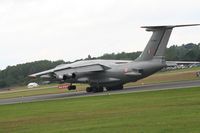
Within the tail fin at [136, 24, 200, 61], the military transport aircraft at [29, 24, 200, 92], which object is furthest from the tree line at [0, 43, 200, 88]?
the tail fin at [136, 24, 200, 61]

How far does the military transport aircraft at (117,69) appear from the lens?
5631 cm

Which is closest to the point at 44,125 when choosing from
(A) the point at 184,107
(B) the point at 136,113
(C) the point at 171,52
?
(B) the point at 136,113

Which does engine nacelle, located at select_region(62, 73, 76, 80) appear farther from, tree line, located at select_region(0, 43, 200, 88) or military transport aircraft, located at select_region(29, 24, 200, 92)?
tree line, located at select_region(0, 43, 200, 88)

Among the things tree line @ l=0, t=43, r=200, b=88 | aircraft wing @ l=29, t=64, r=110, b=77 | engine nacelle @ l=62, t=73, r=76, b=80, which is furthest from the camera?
tree line @ l=0, t=43, r=200, b=88

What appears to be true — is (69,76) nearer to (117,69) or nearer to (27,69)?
(117,69)

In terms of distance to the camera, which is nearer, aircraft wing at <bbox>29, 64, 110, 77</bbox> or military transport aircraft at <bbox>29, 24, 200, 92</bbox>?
military transport aircraft at <bbox>29, 24, 200, 92</bbox>

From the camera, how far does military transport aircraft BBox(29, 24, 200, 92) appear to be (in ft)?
185

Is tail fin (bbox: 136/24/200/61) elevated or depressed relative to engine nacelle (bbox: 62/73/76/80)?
elevated

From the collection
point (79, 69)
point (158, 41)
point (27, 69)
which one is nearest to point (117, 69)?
point (79, 69)

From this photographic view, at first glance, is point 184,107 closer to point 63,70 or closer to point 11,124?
point 11,124

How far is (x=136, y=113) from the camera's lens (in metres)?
24.8

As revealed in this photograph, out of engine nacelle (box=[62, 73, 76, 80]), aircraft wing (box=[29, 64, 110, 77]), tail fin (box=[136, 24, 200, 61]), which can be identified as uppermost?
tail fin (box=[136, 24, 200, 61])

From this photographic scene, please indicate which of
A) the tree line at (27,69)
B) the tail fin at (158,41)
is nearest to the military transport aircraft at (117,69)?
the tail fin at (158,41)

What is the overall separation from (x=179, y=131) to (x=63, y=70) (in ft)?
135
